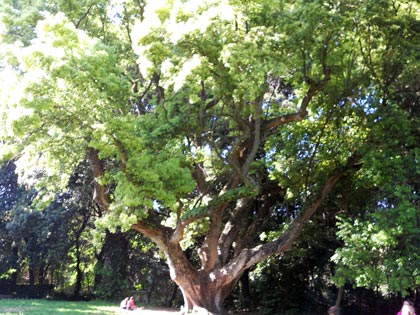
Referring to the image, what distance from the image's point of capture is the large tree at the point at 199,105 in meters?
10.4

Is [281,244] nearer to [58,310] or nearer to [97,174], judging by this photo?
[97,174]

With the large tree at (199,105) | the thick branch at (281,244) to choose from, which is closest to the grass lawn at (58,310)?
the large tree at (199,105)

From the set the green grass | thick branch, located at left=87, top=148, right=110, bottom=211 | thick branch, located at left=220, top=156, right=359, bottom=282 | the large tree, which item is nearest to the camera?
the large tree

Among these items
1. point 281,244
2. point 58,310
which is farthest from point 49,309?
point 281,244

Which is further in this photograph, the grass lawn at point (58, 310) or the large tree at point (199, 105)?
the grass lawn at point (58, 310)

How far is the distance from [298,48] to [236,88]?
1.95 metres

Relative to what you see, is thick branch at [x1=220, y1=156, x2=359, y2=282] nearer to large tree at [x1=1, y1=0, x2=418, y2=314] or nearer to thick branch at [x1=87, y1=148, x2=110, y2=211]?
large tree at [x1=1, y1=0, x2=418, y2=314]

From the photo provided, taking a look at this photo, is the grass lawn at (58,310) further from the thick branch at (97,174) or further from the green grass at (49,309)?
the thick branch at (97,174)

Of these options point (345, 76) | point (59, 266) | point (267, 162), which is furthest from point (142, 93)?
point (59, 266)

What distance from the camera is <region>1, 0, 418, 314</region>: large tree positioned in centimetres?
1043

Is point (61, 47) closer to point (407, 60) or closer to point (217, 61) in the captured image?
point (217, 61)

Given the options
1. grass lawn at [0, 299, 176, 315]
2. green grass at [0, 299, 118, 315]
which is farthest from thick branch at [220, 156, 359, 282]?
green grass at [0, 299, 118, 315]

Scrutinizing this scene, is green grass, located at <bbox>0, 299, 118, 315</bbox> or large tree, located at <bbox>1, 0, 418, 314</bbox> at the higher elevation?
large tree, located at <bbox>1, 0, 418, 314</bbox>

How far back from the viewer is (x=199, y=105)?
511 inches
